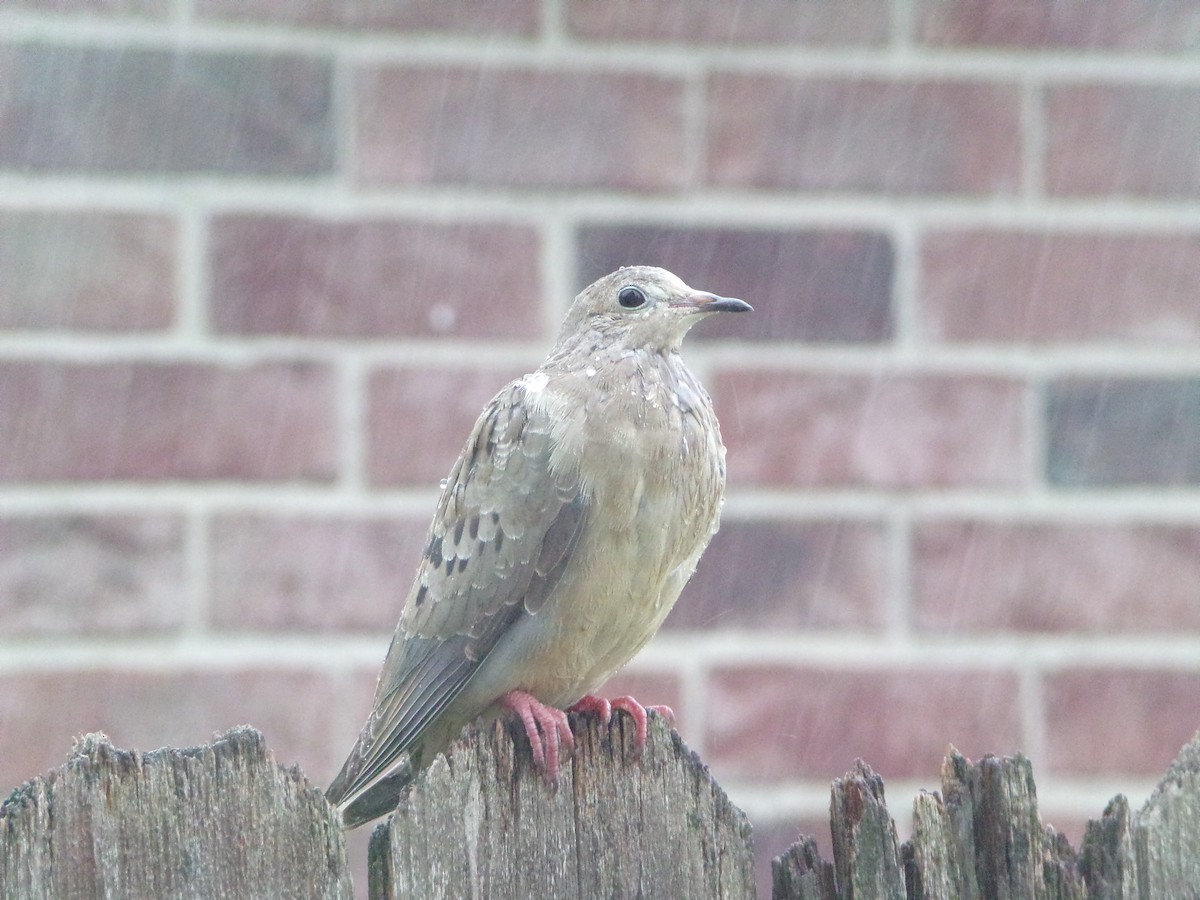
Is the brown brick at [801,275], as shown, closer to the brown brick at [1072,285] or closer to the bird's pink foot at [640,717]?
the brown brick at [1072,285]

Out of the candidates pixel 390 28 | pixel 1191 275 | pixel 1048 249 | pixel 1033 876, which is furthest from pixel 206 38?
pixel 1033 876

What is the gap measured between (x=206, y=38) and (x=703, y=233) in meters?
1.01

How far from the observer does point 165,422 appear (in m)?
2.87

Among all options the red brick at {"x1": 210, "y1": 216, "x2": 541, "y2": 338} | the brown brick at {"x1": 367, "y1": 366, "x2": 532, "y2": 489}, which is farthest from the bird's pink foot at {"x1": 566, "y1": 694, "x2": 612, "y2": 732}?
the red brick at {"x1": 210, "y1": 216, "x2": 541, "y2": 338}

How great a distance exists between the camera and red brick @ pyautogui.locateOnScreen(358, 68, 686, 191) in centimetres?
300

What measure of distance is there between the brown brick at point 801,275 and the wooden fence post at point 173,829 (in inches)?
64.1

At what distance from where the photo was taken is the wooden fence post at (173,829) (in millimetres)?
1516

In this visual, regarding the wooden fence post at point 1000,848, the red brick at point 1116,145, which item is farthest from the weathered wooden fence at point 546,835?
the red brick at point 1116,145

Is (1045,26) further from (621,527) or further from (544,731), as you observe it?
(544,731)

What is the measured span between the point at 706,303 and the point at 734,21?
0.79m

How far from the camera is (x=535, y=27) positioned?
303 centimetres

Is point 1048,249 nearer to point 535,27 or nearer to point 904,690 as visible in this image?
point 904,690

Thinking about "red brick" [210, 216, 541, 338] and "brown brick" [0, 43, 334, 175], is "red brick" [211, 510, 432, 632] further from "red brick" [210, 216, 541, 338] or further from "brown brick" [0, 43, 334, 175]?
"brown brick" [0, 43, 334, 175]

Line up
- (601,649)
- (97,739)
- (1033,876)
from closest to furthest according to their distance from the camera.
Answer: (97,739), (1033,876), (601,649)
